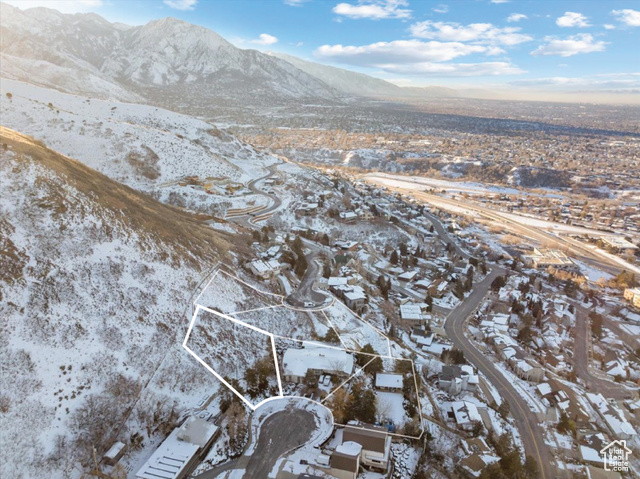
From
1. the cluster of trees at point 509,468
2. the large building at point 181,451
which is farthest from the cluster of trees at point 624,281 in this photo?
the large building at point 181,451

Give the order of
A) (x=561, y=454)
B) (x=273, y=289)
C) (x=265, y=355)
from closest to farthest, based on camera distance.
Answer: (x=561, y=454) < (x=265, y=355) < (x=273, y=289)

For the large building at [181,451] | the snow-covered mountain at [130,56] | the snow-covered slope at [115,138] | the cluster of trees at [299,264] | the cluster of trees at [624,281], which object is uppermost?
the snow-covered mountain at [130,56]

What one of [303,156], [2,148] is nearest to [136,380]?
[2,148]

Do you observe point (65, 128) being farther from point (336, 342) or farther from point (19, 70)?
point (19, 70)

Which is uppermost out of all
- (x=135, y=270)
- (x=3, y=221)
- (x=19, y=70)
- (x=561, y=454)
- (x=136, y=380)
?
(x=19, y=70)

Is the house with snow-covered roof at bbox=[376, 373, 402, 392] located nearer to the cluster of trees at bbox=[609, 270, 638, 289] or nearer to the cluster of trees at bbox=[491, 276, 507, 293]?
the cluster of trees at bbox=[491, 276, 507, 293]

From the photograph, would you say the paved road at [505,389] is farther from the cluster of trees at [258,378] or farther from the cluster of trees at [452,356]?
the cluster of trees at [258,378]
